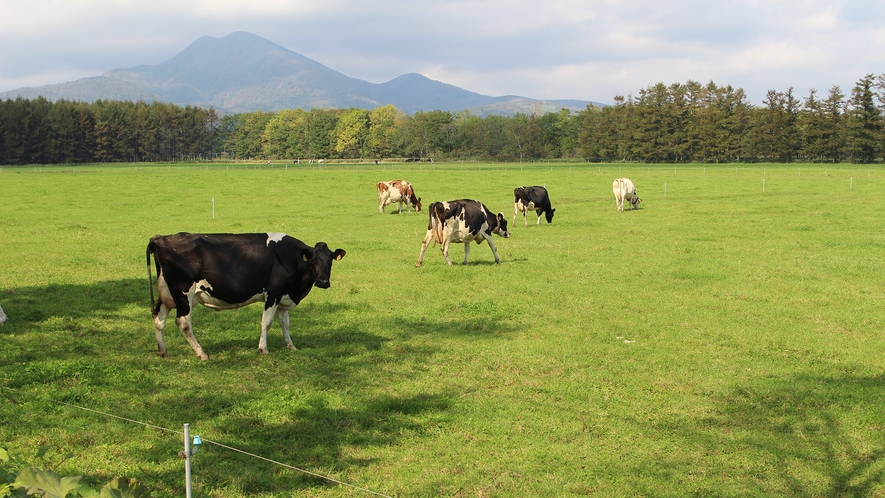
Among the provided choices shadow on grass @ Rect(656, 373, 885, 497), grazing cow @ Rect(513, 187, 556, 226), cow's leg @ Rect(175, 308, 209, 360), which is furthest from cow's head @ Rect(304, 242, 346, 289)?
grazing cow @ Rect(513, 187, 556, 226)

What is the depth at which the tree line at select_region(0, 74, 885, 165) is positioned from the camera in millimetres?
101000

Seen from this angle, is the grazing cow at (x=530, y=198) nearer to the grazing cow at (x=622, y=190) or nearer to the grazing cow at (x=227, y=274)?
the grazing cow at (x=622, y=190)

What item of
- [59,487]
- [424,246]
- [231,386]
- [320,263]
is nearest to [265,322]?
[320,263]

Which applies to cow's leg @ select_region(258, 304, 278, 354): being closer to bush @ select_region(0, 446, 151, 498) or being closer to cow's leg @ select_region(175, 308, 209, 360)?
cow's leg @ select_region(175, 308, 209, 360)

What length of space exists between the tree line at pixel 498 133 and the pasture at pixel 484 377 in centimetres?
8875

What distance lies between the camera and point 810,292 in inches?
624

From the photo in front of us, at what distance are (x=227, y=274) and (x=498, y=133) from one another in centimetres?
14136

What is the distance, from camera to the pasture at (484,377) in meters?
7.08

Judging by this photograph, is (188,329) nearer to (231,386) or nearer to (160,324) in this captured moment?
(160,324)

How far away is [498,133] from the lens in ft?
489

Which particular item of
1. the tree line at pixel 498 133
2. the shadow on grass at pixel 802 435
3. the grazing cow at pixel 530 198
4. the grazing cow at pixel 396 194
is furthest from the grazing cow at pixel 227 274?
the tree line at pixel 498 133

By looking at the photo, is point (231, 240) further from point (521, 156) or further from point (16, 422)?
point (521, 156)

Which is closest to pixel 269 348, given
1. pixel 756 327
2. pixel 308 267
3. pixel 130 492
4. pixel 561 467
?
pixel 308 267

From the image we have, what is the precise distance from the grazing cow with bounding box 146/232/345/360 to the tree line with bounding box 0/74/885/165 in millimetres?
102087
